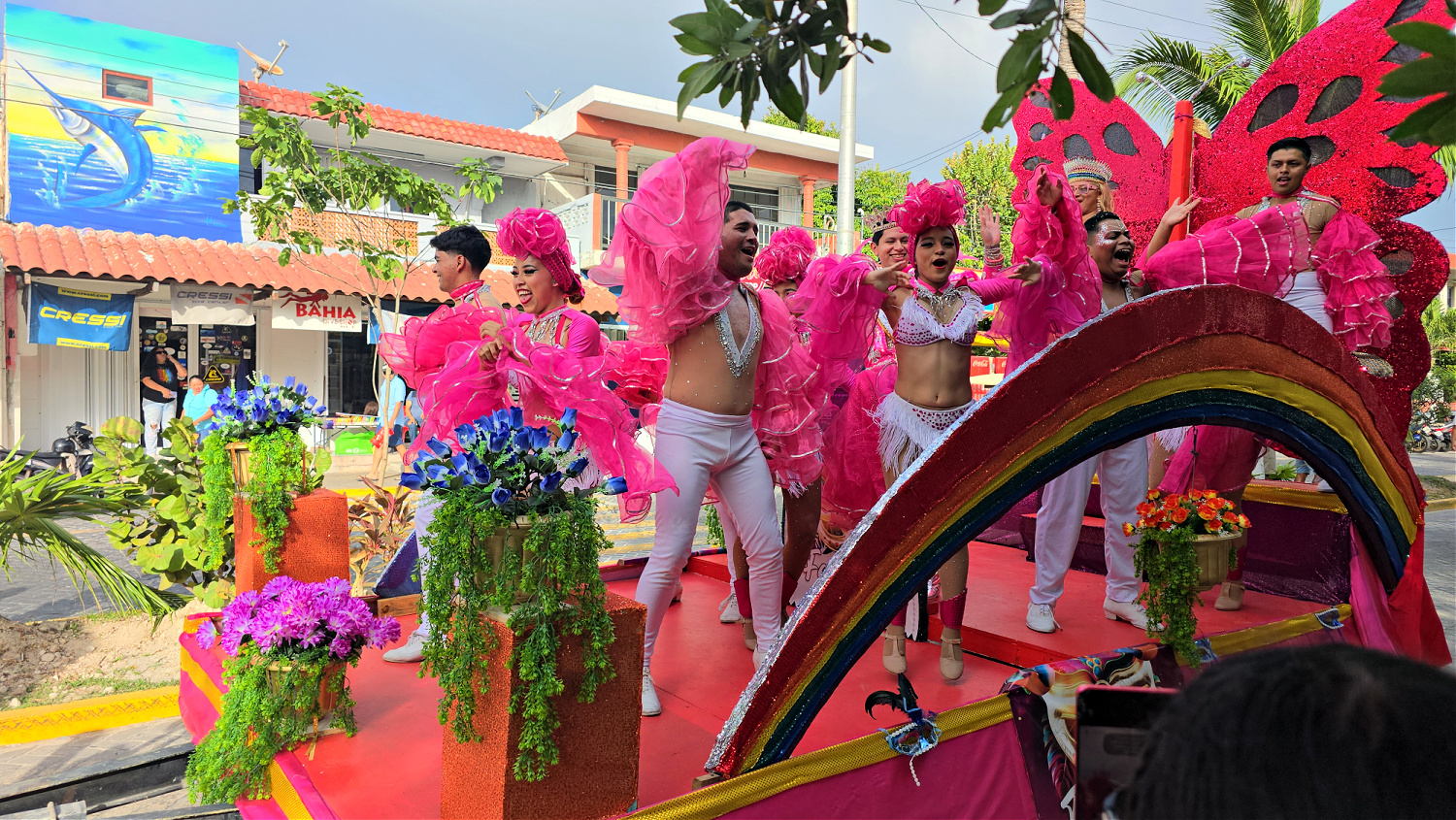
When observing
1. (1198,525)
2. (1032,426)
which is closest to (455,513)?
(1032,426)

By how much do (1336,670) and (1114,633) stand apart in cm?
372

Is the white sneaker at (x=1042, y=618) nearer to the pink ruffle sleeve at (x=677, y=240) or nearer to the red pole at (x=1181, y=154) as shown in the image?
the pink ruffle sleeve at (x=677, y=240)

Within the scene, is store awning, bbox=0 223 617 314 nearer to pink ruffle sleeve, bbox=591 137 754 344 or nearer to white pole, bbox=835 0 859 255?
white pole, bbox=835 0 859 255

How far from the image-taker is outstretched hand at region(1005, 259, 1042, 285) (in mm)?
3572

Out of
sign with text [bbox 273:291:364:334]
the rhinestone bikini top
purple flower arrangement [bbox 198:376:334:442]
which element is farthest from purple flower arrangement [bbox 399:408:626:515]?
sign with text [bbox 273:291:364:334]

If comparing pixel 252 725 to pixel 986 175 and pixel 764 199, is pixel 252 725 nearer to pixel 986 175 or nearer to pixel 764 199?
pixel 764 199

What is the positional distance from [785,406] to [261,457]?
2413 mm

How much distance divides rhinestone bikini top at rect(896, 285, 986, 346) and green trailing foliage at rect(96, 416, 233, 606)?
159 inches

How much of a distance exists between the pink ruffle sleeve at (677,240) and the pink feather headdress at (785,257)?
1714mm

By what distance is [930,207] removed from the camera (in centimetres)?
344

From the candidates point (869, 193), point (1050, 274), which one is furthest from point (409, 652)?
point (869, 193)

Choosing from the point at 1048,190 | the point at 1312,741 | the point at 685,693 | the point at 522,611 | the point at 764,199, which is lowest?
the point at 685,693

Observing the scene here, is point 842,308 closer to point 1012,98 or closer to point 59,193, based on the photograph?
point 1012,98

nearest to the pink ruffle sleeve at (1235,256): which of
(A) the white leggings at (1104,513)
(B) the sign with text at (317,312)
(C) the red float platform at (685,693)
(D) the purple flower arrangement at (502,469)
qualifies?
(A) the white leggings at (1104,513)
